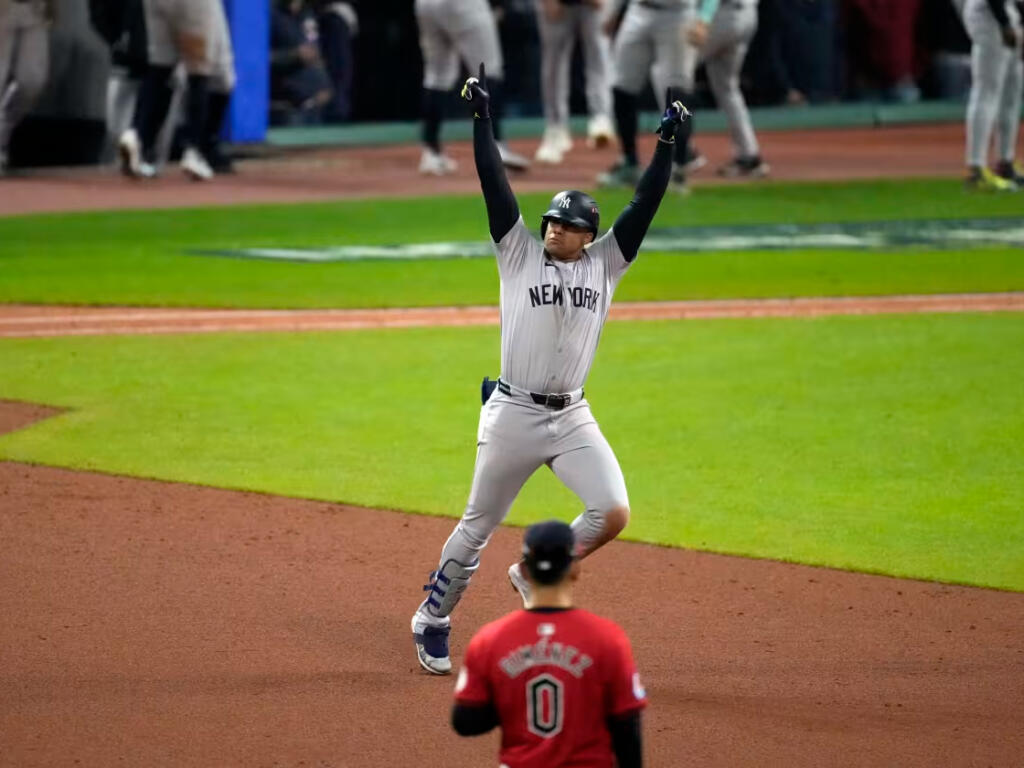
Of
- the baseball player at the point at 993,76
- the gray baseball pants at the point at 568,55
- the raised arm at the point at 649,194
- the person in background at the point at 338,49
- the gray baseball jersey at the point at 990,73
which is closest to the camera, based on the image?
the raised arm at the point at 649,194

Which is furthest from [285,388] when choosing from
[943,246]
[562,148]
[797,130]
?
[797,130]

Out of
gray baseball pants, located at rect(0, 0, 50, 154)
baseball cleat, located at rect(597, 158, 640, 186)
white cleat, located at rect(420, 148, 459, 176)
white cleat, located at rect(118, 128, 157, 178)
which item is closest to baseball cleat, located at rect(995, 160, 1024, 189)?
baseball cleat, located at rect(597, 158, 640, 186)

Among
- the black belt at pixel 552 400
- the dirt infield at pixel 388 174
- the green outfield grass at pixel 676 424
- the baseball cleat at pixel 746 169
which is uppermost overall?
the black belt at pixel 552 400

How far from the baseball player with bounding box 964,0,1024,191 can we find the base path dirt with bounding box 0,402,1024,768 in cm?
1005

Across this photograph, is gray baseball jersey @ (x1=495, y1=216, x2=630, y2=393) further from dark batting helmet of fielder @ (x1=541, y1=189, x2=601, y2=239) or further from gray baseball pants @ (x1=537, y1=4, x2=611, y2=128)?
gray baseball pants @ (x1=537, y1=4, x2=611, y2=128)

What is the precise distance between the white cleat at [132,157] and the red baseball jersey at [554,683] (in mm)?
15201

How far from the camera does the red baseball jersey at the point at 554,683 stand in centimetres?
388

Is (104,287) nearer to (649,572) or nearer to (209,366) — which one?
(209,366)

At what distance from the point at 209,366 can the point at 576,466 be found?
18.5 feet

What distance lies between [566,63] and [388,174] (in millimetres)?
2211

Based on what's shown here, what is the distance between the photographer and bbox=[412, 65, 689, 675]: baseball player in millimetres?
5965

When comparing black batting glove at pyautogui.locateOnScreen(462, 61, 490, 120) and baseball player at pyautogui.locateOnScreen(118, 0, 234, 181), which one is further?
baseball player at pyautogui.locateOnScreen(118, 0, 234, 181)

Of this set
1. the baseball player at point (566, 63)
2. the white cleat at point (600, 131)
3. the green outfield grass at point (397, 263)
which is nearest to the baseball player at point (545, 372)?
the green outfield grass at point (397, 263)

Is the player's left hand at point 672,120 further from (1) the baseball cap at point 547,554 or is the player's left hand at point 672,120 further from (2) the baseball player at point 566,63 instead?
(2) the baseball player at point 566,63
